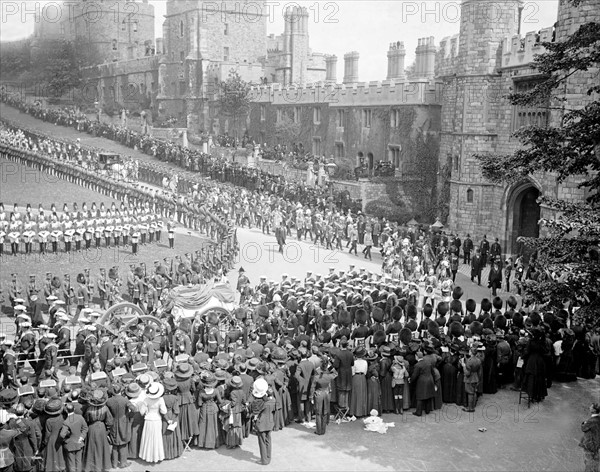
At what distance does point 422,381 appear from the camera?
14.6m

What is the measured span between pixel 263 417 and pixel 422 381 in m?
3.87

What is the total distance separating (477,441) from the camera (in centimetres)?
1354

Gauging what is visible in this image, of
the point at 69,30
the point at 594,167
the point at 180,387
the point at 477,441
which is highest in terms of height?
the point at 69,30

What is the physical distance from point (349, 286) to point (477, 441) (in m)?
8.20

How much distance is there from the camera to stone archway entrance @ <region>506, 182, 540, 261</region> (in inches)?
1243

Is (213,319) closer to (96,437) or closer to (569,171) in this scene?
(96,437)

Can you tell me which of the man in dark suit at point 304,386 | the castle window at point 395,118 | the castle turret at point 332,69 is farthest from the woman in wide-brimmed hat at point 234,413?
the castle turret at point 332,69

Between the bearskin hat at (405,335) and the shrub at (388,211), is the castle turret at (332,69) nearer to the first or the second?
the shrub at (388,211)

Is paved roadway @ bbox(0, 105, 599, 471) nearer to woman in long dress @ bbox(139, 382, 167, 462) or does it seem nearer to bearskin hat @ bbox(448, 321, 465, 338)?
woman in long dress @ bbox(139, 382, 167, 462)

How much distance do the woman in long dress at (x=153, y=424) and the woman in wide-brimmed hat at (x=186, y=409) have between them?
44 cm

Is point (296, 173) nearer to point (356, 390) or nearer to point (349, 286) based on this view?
point (349, 286)

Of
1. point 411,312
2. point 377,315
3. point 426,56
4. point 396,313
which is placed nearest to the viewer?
point 377,315

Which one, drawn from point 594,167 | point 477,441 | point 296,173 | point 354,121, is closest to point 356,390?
point 477,441

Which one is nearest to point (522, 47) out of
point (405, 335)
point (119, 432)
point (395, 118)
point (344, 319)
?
point (395, 118)
